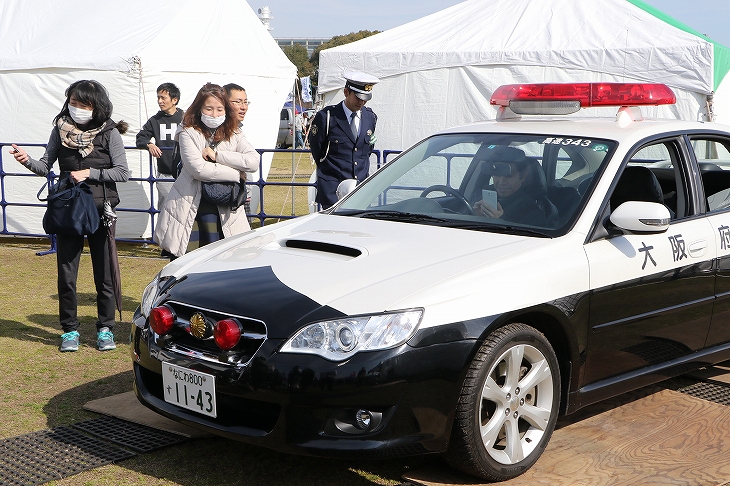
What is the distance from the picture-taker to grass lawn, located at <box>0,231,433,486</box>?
379 centimetres

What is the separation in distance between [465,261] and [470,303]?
0.88 feet

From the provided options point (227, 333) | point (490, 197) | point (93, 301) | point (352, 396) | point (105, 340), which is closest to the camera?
point (352, 396)

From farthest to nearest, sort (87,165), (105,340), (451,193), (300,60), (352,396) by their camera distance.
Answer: (300,60) → (105,340) → (87,165) → (451,193) → (352,396)

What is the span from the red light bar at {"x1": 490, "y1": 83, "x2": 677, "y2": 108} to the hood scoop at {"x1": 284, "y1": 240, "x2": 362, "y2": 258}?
5.44 feet

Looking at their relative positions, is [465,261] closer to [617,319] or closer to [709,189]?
[617,319]

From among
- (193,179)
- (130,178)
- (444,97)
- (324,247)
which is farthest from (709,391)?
(444,97)

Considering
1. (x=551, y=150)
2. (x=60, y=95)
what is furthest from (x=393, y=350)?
(x=60, y=95)

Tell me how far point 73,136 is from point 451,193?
2.72m

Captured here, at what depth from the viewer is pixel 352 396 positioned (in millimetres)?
3227

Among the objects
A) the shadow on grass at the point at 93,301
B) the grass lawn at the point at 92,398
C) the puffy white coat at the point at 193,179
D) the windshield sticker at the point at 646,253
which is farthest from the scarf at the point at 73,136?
the windshield sticker at the point at 646,253

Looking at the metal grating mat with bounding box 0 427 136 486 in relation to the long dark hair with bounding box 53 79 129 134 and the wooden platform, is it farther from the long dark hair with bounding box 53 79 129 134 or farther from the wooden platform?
the long dark hair with bounding box 53 79 129 134

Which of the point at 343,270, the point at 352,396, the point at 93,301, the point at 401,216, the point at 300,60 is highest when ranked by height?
the point at 300,60

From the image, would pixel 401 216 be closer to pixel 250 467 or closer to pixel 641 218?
pixel 641 218

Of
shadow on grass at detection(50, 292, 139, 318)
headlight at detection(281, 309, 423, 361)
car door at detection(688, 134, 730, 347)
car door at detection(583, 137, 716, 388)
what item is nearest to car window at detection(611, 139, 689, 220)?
car door at detection(583, 137, 716, 388)
